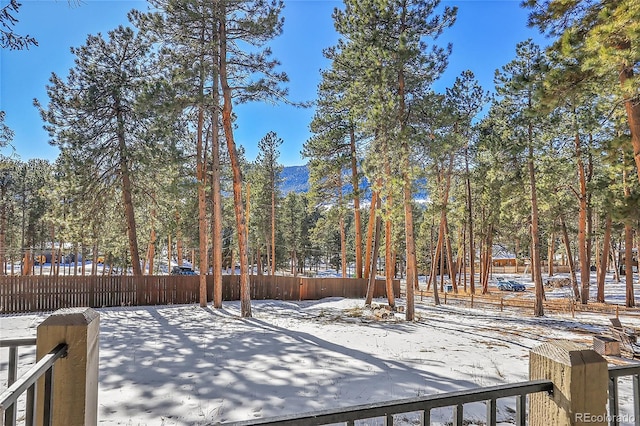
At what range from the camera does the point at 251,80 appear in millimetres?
12430

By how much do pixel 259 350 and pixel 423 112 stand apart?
9.07 meters

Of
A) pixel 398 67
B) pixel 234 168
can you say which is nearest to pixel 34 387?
pixel 234 168

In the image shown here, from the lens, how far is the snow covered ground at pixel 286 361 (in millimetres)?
4445

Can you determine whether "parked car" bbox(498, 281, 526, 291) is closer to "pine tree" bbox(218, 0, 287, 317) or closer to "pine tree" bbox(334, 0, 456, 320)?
"pine tree" bbox(334, 0, 456, 320)

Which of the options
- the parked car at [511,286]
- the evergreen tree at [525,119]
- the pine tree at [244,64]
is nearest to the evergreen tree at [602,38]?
the evergreen tree at [525,119]

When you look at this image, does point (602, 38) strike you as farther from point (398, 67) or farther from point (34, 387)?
point (34, 387)

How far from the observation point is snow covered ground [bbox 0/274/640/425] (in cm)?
445

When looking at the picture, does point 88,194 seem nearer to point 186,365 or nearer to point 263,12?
point 263,12

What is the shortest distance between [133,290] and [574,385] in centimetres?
1616

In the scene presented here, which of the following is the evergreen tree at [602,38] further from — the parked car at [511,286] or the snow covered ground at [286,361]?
A: the parked car at [511,286]

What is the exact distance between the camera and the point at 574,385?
1.55 m

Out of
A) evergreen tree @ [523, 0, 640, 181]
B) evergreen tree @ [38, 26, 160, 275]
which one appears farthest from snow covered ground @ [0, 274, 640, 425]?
evergreen tree @ [38, 26, 160, 275]

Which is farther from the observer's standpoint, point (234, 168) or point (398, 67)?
point (234, 168)

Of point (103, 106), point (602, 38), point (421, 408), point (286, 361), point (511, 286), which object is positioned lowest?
point (511, 286)
